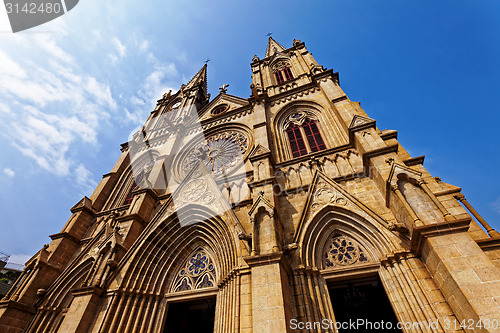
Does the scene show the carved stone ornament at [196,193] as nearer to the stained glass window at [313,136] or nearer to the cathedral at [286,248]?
the cathedral at [286,248]

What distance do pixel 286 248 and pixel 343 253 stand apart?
1.73 meters

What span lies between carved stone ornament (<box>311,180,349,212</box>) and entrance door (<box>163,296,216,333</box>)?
17.9ft

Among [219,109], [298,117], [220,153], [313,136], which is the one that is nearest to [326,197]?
[313,136]

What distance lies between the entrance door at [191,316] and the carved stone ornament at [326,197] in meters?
5.45

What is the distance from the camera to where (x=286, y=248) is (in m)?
6.82

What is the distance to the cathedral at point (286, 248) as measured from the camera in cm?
515

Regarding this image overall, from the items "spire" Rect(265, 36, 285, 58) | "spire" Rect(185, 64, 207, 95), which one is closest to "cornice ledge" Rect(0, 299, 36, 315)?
"spire" Rect(185, 64, 207, 95)

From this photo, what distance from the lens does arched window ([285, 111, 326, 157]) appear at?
11453 mm

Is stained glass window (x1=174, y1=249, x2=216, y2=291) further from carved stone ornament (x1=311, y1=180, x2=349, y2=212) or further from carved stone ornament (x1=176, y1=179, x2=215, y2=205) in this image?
carved stone ornament (x1=311, y1=180, x2=349, y2=212)

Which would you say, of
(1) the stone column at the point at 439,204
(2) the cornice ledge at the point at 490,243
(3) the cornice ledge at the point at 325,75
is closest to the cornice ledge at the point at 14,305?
(1) the stone column at the point at 439,204

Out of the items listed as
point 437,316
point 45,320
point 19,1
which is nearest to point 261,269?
point 437,316

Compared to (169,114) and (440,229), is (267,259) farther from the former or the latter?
(169,114)

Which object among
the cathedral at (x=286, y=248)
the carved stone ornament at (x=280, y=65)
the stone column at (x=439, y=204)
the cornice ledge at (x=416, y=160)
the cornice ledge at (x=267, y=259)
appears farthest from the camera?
the carved stone ornament at (x=280, y=65)

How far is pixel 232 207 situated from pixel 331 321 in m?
5.06
